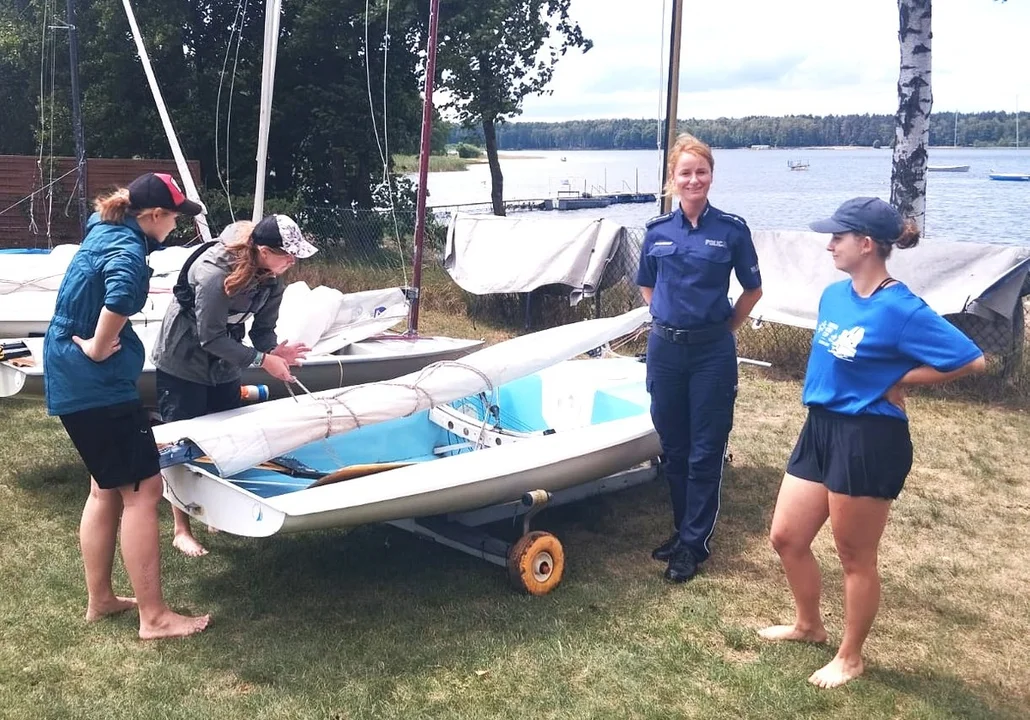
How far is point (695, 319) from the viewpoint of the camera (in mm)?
4168

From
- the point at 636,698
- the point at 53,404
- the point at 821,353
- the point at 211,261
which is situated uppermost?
the point at 211,261

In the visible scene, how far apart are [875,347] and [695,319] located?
46.3 inches

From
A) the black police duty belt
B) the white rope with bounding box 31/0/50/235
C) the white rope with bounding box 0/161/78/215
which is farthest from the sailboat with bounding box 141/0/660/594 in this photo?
the white rope with bounding box 31/0/50/235

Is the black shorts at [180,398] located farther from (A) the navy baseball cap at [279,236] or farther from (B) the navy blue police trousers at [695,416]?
(B) the navy blue police trousers at [695,416]

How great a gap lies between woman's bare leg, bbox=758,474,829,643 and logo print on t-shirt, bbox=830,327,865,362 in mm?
467

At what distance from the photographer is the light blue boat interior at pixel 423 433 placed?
173 inches

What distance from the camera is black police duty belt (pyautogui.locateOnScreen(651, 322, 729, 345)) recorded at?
419 cm

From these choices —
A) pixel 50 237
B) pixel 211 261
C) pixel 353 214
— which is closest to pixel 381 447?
pixel 211 261

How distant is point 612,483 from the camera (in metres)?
5.15

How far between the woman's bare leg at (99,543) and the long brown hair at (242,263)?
2.97ft

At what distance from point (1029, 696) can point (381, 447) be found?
10.3 ft

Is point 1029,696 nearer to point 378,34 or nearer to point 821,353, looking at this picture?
point 821,353

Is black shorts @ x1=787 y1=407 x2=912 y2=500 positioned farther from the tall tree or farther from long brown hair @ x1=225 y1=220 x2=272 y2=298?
the tall tree

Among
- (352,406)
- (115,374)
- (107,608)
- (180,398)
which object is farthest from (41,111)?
(115,374)
